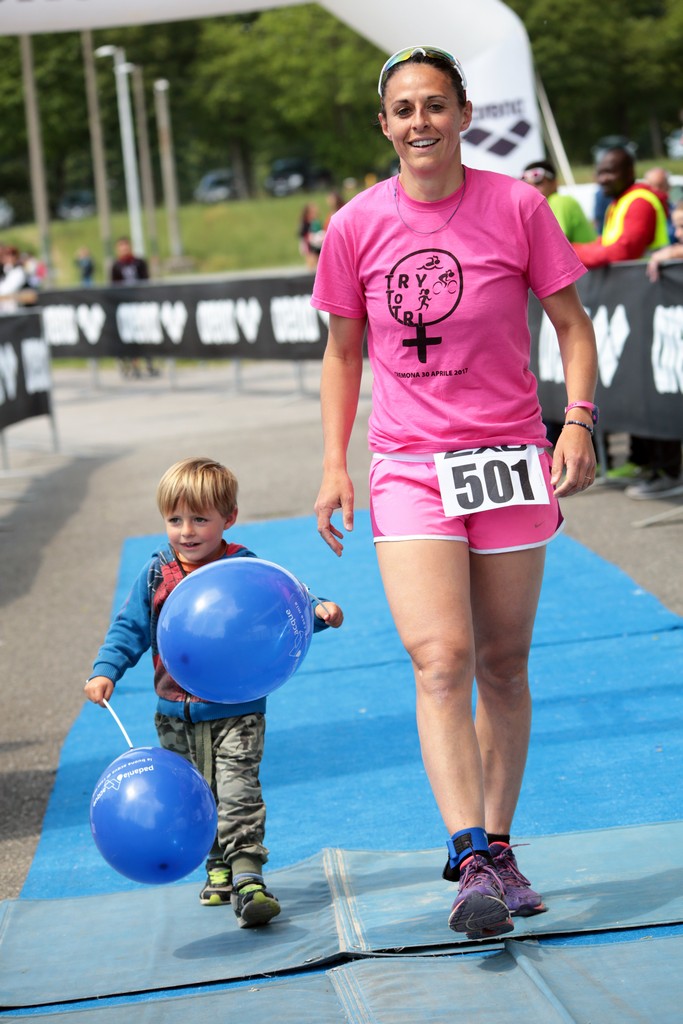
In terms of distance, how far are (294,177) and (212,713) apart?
71.7m

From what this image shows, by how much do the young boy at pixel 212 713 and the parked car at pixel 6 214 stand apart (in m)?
87.2

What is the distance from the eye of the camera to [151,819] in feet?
11.3

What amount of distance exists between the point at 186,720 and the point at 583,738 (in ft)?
6.63

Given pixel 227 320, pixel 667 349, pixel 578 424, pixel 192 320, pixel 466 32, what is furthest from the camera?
pixel 192 320

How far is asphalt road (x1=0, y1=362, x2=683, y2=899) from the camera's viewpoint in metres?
6.30

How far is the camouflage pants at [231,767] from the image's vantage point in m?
3.94

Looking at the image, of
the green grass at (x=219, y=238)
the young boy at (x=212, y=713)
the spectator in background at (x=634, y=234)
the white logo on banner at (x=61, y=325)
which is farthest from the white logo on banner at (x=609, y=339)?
the green grass at (x=219, y=238)

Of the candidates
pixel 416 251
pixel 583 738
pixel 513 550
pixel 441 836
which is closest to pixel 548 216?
pixel 416 251

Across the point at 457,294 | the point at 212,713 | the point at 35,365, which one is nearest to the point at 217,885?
the point at 212,713

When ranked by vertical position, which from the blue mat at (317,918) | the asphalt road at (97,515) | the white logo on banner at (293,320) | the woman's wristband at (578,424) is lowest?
the asphalt road at (97,515)

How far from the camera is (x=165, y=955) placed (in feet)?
12.5

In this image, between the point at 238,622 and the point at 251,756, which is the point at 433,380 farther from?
the point at 251,756

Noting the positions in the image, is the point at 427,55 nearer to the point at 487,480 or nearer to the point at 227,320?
the point at 487,480

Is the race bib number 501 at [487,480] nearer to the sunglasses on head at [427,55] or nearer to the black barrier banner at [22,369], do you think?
the sunglasses on head at [427,55]
